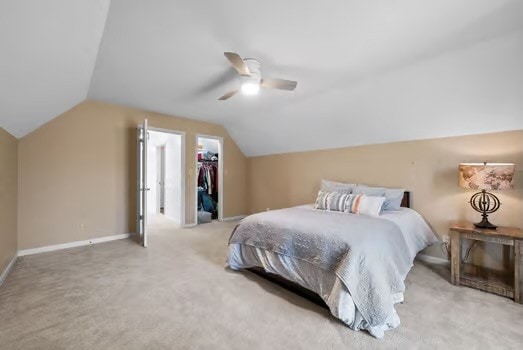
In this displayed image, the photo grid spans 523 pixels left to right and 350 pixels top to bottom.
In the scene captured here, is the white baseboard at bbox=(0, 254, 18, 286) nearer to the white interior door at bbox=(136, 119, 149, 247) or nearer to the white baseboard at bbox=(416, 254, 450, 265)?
the white interior door at bbox=(136, 119, 149, 247)

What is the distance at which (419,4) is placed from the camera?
5.88 ft

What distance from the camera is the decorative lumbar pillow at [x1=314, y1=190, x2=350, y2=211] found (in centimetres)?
333

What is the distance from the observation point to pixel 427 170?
3320 mm

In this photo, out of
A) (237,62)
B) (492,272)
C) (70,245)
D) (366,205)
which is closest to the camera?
(237,62)

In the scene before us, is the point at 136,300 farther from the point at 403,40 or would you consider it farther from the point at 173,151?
the point at 173,151

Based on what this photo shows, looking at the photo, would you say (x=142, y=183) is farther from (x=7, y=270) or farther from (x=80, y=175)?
(x=7, y=270)

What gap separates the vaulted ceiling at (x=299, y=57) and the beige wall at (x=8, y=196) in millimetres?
251

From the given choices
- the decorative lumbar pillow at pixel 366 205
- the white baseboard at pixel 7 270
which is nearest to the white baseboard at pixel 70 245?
the white baseboard at pixel 7 270

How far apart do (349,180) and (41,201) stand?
489 centimetres

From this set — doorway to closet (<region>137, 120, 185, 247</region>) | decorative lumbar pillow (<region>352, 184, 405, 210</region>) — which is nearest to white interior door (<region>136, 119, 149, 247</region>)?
doorway to closet (<region>137, 120, 185, 247</region>)

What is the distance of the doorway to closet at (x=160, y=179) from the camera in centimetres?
386

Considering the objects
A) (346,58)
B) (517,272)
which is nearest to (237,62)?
(346,58)

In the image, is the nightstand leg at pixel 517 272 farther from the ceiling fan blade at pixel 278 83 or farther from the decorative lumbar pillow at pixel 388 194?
the ceiling fan blade at pixel 278 83

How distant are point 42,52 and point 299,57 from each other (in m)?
2.26
